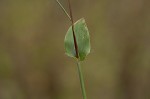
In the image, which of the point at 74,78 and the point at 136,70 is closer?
the point at 136,70

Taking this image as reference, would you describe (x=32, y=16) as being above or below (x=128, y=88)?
above

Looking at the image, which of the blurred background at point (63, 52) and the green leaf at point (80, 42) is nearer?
the green leaf at point (80, 42)

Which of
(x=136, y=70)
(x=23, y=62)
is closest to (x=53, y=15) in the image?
(x=23, y=62)

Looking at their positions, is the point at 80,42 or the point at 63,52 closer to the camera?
the point at 80,42

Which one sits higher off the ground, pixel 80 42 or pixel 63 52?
pixel 80 42

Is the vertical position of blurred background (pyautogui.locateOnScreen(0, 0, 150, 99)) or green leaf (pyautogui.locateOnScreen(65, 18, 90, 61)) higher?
green leaf (pyautogui.locateOnScreen(65, 18, 90, 61))

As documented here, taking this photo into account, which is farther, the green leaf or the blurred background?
the blurred background

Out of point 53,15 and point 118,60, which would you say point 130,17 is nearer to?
point 118,60

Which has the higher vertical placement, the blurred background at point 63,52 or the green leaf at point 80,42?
the green leaf at point 80,42
